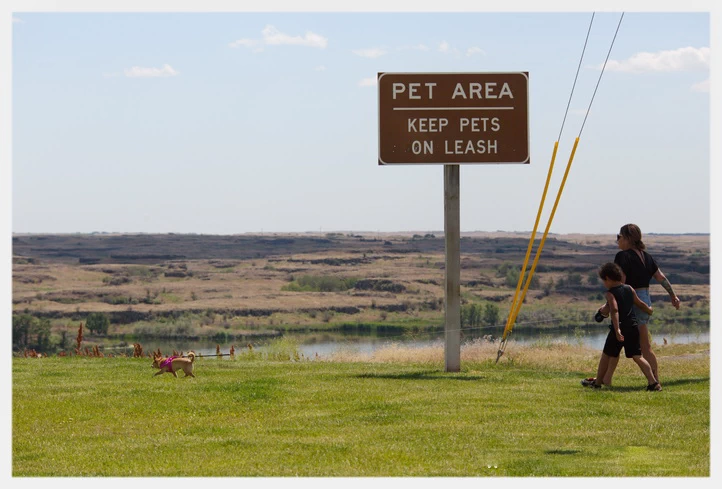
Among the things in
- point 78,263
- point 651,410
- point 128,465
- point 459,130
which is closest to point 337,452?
point 128,465

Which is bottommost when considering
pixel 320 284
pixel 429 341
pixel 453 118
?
pixel 320 284

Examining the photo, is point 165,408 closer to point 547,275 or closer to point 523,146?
point 523,146

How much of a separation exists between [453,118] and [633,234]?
3.20 metres

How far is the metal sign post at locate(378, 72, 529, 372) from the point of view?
47.3 ft

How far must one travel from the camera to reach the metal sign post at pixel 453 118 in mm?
14422

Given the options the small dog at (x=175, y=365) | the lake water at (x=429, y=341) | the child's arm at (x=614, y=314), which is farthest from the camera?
the lake water at (x=429, y=341)

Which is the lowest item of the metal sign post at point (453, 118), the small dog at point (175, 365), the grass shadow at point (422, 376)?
the grass shadow at point (422, 376)

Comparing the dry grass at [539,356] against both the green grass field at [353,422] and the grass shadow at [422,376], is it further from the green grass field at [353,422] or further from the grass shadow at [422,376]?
the grass shadow at [422,376]

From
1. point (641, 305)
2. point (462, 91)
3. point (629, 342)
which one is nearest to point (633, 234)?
point (641, 305)

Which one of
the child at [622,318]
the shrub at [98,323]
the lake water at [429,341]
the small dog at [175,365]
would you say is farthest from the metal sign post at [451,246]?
the shrub at [98,323]

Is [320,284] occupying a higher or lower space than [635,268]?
lower

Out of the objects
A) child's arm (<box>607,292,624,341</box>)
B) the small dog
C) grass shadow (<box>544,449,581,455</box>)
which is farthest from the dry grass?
grass shadow (<box>544,449,581,455</box>)

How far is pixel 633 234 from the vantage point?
41.5 feet

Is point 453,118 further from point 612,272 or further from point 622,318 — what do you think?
point 622,318
